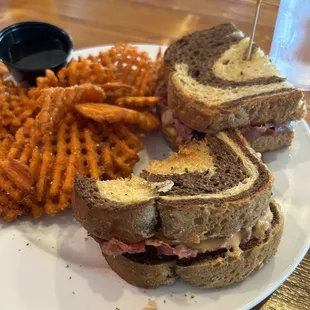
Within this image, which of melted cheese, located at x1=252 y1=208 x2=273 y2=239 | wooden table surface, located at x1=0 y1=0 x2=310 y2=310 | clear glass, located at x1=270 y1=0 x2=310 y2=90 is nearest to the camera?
melted cheese, located at x1=252 y1=208 x2=273 y2=239

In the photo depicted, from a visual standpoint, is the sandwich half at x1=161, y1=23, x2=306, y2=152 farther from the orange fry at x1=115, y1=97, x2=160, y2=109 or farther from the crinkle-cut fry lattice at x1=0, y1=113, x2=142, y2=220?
the crinkle-cut fry lattice at x1=0, y1=113, x2=142, y2=220

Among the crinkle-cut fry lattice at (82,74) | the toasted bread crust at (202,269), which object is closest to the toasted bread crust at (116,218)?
the toasted bread crust at (202,269)

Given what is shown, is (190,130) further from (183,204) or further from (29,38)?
(29,38)

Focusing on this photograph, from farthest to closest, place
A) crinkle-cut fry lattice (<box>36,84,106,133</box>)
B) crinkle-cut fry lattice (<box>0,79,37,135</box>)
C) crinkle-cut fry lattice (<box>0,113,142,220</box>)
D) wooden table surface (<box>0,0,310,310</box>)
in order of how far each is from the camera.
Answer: wooden table surface (<box>0,0,310,310</box>) < crinkle-cut fry lattice (<box>0,79,37,135</box>) < crinkle-cut fry lattice (<box>36,84,106,133</box>) < crinkle-cut fry lattice (<box>0,113,142,220</box>)

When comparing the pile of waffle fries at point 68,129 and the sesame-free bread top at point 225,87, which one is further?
the sesame-free bread top at point 225,87

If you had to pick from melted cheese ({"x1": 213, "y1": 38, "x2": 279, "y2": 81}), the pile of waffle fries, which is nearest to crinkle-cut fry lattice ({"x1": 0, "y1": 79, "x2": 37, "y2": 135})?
the pile of waffle fries

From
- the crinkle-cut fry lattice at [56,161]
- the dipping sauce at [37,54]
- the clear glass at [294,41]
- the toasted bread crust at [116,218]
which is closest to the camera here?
the toasted bread crust at [116,218]

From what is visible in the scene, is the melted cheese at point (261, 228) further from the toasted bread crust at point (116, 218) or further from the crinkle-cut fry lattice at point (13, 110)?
the crinkle-cut fry lattice at point (13, 110)
